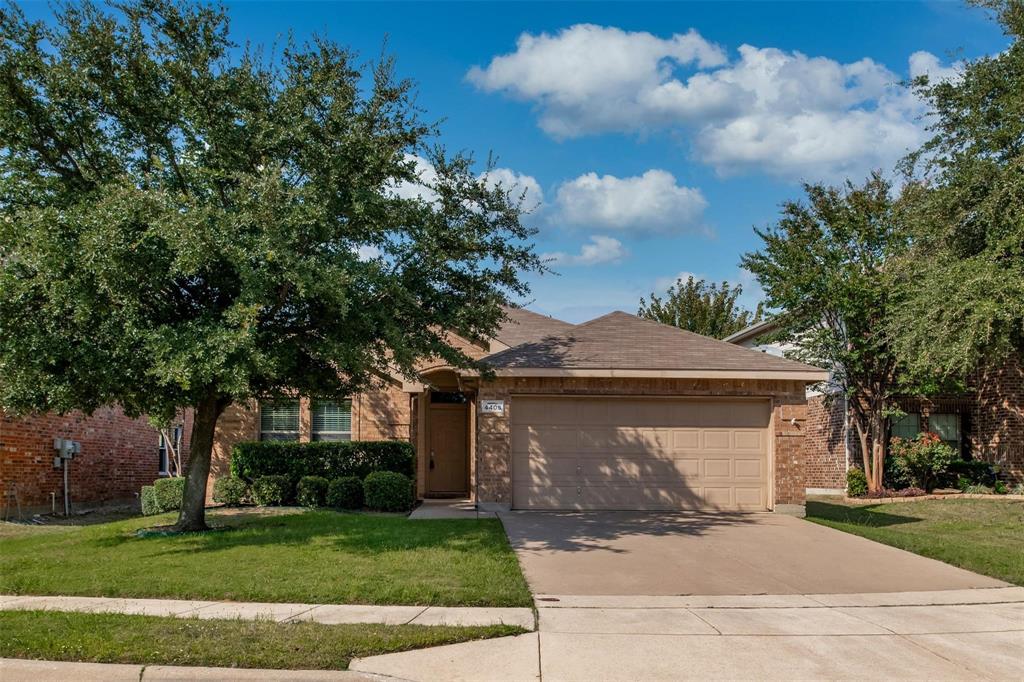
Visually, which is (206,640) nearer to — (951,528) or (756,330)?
(951,528)

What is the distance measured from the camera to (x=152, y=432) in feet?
76.5

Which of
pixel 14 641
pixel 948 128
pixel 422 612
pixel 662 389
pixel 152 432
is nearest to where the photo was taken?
pixel 14 641

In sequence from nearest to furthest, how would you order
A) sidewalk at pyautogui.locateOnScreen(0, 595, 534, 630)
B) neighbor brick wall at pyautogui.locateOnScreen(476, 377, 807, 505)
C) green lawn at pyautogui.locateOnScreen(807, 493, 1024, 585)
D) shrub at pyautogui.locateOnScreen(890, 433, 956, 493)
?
1. sidewalk at pyautogui.locateOnScreen(0, 595, 534, 630)
2. green lawn at pyautogui.locateOnScreen(807, 493, 1024, 585)
3. neighbor brick wall at pyautogui.locateOnScreen(476, 377, 807, 505)
4. shrub at pyautogui.locateOnScreen(890, 433, 956, 493)

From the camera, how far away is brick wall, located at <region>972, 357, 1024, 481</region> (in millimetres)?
22391

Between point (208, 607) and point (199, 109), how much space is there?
670 centimetres

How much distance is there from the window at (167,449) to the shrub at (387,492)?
28.2 ft

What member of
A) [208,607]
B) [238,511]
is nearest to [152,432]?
[238,511]

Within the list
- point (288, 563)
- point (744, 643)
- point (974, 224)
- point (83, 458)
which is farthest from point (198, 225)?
point (974, 224)

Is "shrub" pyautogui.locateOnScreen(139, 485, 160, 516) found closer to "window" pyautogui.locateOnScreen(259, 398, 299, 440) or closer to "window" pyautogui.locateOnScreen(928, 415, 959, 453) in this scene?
"window" pyautogui.locateOnScreen(259, 398, 299, 440)

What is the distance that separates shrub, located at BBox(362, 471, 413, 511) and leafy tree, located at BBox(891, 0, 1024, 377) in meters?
10.8

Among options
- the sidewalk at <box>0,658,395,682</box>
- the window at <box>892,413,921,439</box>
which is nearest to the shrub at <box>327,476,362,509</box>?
the sidewalk at <box>0,658,395,682</box>

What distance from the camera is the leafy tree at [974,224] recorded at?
50.8ft

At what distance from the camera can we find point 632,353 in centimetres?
1611

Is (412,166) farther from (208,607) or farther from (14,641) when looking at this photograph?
(14,641)
